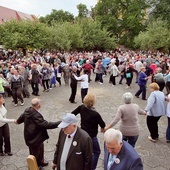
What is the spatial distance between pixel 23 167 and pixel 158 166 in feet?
10.3

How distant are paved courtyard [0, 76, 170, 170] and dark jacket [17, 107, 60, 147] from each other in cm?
97

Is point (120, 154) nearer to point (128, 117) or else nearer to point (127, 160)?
point (127, 160)

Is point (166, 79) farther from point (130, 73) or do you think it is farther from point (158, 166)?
point (158, 166)

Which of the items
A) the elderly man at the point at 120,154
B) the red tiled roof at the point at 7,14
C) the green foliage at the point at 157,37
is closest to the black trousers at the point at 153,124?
the elderly man at the point at 120,154

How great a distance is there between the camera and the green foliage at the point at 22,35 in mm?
22312

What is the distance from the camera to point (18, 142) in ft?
20.6

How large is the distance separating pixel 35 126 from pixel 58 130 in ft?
8.93

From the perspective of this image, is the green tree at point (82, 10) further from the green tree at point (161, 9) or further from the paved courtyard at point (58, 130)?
the paved courtyard at point (58, 130)

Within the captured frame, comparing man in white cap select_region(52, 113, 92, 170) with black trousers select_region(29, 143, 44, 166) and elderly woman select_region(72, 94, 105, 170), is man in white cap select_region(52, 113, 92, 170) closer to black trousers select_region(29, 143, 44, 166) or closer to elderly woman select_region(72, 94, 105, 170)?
elderly woman select_region(72, 94, 105, 170)

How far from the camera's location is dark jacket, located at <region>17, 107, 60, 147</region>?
427 centimetres

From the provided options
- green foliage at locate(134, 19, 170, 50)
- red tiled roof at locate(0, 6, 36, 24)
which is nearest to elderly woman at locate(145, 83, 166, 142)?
green foliage at locate(134, 19, 170, 50)

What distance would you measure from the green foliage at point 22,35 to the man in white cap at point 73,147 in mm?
20506

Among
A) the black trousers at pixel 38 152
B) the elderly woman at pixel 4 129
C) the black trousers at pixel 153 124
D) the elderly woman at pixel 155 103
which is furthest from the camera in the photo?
the black trousers at pixel 153 124

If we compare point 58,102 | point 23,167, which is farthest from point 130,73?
point 23,167
